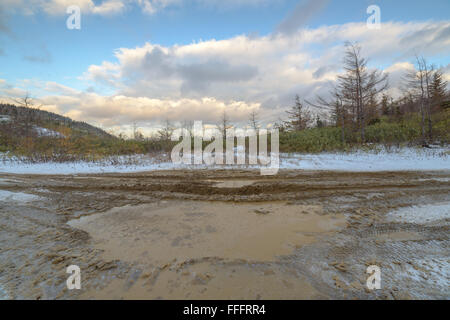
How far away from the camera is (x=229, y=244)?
2.59m

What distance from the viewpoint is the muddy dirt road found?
5.83 feet

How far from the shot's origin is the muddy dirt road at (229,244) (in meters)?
1.78

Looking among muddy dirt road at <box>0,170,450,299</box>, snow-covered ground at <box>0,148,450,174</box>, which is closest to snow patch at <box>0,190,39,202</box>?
muddy dirt road at <box>0,170,450,299</box>

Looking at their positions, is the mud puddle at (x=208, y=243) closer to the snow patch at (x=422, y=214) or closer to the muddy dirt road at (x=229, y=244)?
the muddy dirt road at (x=229, y=244)

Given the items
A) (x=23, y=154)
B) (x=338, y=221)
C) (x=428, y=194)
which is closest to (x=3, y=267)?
(x=338, y=221)

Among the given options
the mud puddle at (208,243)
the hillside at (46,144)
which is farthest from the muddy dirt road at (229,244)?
the hillside at (46,144)

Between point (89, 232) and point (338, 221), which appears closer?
point (89, 232)

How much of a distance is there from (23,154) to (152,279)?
21.6 meters

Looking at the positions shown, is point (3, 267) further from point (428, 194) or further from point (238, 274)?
point (428, 194)

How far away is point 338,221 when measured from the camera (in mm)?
3277
